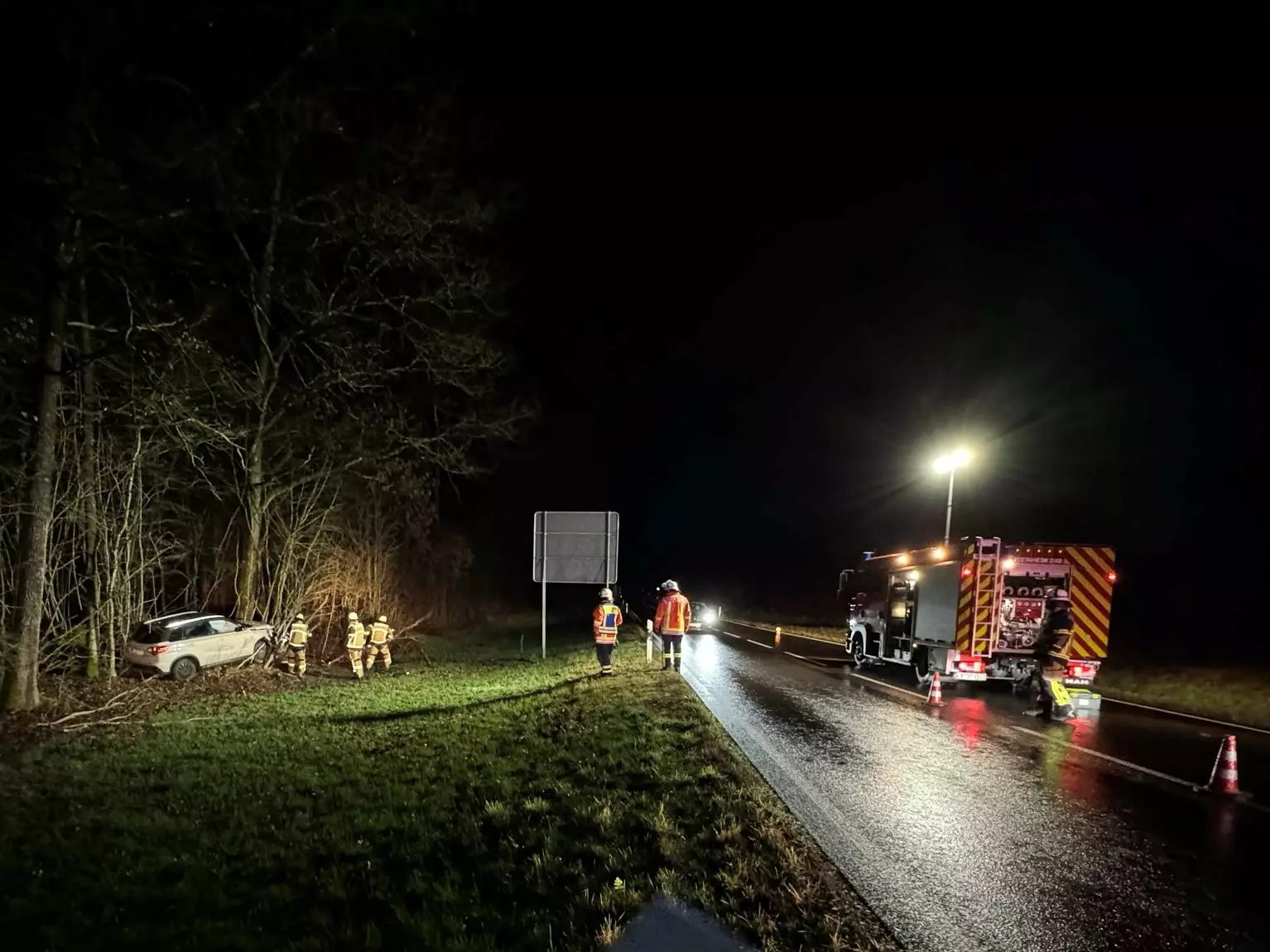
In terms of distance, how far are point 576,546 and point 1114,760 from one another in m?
10.5

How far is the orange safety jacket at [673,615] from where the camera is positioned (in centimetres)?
1272

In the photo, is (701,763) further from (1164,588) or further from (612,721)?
(1164,588)

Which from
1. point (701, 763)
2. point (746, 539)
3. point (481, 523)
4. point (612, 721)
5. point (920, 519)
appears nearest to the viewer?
point (701, 763)

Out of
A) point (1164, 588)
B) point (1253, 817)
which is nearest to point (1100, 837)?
point (1253, 817)

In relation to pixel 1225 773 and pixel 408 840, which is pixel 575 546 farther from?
pixel 1225 773

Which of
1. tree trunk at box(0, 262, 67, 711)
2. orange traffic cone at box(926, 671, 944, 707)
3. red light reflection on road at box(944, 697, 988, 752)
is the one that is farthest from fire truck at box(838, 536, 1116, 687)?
tree trunk at box(0, 262, 67, 711)

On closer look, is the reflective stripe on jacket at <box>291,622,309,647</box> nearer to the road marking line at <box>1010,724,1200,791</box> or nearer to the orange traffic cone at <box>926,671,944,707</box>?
the orange traffic cone at <box>926,671,944,707</box>

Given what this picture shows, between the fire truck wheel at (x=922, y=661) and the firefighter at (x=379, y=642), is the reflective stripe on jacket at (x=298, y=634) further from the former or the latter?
the fire truck wheel at (x=922, y=661)

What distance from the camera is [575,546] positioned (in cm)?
1594

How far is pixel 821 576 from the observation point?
2808 inches

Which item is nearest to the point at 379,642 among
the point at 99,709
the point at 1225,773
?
the point at 99,709

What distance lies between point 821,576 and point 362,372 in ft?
206

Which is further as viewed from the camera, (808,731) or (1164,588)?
(1164,588)

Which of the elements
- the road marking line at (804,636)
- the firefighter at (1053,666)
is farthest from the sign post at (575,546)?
the road marking line at (804,636)
